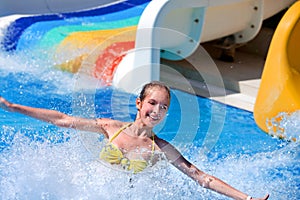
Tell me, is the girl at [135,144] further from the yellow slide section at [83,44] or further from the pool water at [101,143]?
the yellow slide section at [83,44]

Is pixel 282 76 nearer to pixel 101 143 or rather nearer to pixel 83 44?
pixel 83 44

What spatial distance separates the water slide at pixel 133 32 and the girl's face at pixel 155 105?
214cm

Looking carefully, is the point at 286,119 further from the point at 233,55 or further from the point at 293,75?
the point at 233,55

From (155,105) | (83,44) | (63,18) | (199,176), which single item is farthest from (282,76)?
(63,18)

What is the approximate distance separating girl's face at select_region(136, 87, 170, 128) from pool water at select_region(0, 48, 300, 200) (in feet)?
0.71

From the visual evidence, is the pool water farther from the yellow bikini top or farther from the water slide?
the water slide

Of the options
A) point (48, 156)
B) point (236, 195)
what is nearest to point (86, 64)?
point (48, 156)

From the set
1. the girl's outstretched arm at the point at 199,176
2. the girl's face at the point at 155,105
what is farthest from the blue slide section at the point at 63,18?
the girl's face at the point at 155,105

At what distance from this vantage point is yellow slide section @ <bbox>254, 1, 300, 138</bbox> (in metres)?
4.23

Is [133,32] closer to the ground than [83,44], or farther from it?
farther from it

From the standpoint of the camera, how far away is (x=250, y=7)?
5.57m

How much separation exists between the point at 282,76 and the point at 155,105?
2.16 m

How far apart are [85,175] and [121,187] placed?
0.18m

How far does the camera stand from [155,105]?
2.31 m
